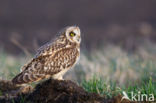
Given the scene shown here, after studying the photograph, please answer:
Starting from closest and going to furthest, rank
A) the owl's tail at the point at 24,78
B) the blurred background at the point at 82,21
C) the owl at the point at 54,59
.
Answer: the owl's tail at the point at 24,78 < the owl at the point at 54,59 < the blurred background at the point at 82,21


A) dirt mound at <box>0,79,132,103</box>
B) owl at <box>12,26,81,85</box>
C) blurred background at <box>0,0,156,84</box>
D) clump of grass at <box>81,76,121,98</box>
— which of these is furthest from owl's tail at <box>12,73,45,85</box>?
blurred background at <box>0,0,156,84</box>

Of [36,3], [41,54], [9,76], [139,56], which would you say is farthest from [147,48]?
[36,3]

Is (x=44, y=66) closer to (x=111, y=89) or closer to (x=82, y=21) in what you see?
(x=111, y=89)

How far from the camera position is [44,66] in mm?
7066

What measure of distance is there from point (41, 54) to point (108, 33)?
1539 cm

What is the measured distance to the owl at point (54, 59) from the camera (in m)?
6.97

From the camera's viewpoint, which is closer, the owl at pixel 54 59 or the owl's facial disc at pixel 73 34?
the owl at pixel 54 59

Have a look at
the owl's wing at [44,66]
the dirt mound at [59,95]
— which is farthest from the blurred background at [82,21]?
the dirt mound at [59,95]

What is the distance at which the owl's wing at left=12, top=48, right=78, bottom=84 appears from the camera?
22.7 ft

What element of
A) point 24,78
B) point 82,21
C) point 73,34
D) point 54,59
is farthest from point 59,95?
point 82,21

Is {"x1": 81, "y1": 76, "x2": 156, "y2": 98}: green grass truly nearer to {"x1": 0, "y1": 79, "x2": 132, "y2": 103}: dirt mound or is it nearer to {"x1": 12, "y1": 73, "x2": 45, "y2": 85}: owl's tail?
{"x1": 0, "y1": 79, "x2": 132, "y2": 103}: dirt mound

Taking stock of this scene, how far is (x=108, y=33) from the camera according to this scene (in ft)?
73.2

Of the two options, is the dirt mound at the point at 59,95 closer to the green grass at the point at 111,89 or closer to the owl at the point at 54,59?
the owl at the point at 54,59

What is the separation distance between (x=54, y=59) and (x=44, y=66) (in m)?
0.24
